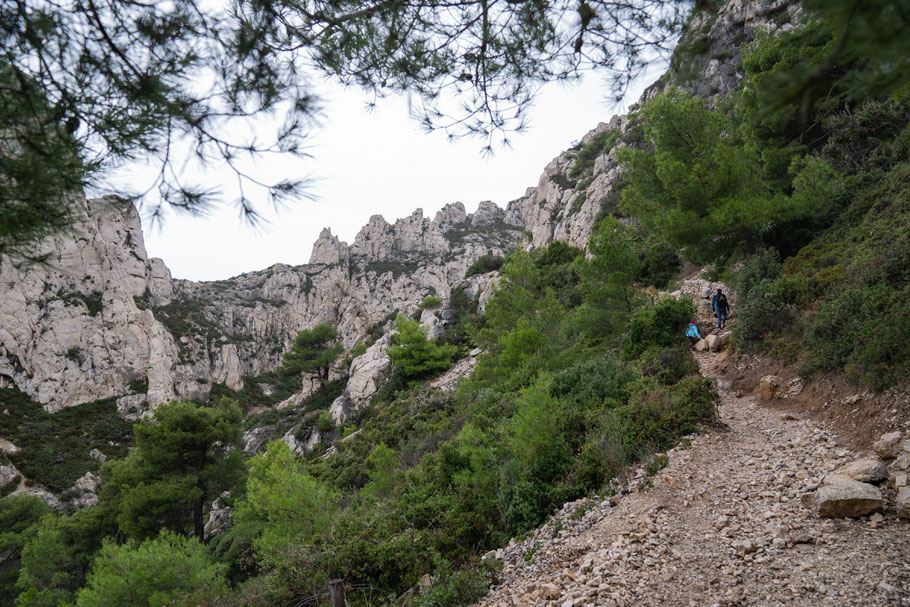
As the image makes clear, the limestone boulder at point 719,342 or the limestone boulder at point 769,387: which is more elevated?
Answer: the limestone boulder at point 719,342

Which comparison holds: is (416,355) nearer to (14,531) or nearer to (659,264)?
(659,264)

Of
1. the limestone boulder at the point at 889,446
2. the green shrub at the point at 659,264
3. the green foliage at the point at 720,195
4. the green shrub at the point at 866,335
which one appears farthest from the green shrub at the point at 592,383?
the green shrub at the point at 659,264

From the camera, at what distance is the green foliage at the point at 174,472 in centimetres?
1369

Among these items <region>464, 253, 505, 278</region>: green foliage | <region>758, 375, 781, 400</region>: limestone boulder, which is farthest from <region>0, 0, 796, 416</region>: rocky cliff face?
<region>758, 375, 781, 400</region>: limestone boulder

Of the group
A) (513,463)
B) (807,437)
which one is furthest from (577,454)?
(807,437)

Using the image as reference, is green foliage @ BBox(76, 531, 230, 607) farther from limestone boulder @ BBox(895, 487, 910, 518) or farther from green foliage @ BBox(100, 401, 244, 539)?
limestone boulder @ BBox(895, 487, 910, 518)

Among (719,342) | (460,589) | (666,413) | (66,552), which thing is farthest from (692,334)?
(66,552)

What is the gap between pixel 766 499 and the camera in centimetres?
367

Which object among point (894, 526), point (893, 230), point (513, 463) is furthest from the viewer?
point (893, 230)

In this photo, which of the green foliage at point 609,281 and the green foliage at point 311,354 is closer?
the green foliage at point 609,281

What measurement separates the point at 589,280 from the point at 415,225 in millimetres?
63372

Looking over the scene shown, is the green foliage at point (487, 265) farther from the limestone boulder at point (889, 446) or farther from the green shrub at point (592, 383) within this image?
the limestone boulder at point (889, 446)

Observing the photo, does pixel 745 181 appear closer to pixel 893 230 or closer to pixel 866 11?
pixel 893 230

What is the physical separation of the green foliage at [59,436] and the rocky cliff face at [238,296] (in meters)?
1.34
